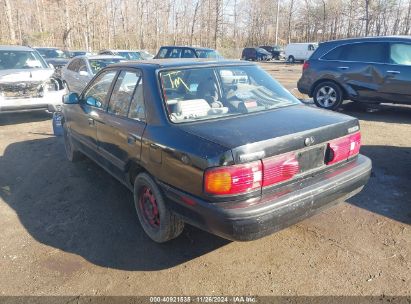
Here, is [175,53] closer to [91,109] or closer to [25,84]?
[25,84]

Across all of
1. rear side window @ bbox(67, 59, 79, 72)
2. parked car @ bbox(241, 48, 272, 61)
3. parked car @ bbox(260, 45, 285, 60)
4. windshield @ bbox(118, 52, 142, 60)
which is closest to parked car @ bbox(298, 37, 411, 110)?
rear side window @ bbox(67, 59, 79, 72)

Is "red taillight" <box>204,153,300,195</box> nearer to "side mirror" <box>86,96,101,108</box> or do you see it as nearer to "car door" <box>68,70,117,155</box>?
"car door" <box>68,70,117,155</box>

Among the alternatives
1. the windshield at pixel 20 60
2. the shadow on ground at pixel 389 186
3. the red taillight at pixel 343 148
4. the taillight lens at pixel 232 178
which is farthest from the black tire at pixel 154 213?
the windshield at pixel 20 60

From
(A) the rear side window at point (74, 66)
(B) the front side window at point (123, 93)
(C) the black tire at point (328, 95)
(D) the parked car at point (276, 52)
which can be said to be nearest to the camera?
(B) the front side window at point (123, 93)

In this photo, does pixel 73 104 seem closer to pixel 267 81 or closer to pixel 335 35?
pixel 267 81

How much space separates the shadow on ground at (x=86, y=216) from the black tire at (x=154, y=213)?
13 centimetres

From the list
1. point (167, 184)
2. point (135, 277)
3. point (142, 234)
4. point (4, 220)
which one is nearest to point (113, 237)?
point (142, 234)

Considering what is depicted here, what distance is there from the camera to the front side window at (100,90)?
3904 millimetres

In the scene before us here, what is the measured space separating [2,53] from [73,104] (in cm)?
572

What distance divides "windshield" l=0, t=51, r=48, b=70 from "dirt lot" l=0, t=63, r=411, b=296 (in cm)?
544

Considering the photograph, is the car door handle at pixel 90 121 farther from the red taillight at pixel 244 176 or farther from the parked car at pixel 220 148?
the red taillight at pixel 244 176

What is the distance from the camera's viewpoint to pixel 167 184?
2.79m

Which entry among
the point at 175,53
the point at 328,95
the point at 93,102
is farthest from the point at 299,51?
the point at 93,102

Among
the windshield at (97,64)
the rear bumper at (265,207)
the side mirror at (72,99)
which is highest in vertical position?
the windshield at (97,64)
